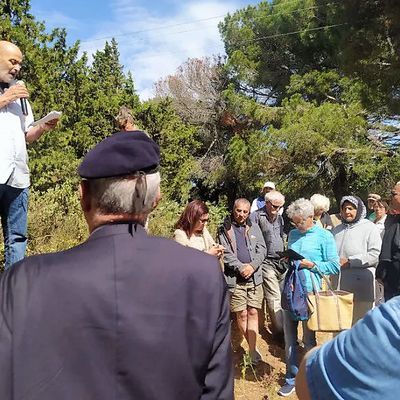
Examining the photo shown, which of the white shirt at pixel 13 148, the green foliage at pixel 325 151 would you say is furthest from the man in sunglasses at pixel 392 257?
the green foliage at pixel 325 151

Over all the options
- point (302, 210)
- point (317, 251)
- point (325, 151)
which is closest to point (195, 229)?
point (302, 210)

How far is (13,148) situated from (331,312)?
2493 millimetres

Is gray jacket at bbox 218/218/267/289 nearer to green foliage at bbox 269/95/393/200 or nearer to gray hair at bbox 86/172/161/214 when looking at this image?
gray hair at bbox 86/172/161/214

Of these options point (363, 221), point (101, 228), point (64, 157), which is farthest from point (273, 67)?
point (101, 228)

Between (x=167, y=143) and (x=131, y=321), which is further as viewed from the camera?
(x=167, y=143)

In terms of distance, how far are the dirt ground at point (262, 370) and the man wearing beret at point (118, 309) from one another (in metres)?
2.88

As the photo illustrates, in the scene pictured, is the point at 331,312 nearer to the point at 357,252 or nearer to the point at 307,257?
the point at 307,257

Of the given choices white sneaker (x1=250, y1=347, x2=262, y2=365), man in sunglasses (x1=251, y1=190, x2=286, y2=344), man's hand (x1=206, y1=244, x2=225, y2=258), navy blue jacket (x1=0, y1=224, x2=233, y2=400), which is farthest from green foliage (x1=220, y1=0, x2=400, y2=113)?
navy blue jacket (x1=0, y1=224, x2=233, y2=400)

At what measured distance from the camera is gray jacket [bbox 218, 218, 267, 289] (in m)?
4.51

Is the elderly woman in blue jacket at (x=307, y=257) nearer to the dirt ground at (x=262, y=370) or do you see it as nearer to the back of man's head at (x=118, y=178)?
the dirt ground at (x=262, y=370)

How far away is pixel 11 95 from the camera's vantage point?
265cm

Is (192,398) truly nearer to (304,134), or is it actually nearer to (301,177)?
(304,134)

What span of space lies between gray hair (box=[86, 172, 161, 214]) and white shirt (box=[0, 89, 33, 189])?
1630 mm

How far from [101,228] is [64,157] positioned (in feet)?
26.0
